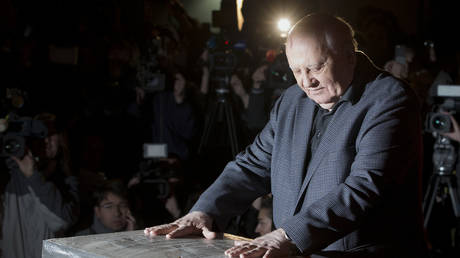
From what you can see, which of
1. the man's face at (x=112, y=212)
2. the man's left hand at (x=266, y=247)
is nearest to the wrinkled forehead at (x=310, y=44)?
the man's left hand at (x=266, y=247)

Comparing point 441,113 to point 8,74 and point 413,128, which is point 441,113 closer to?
point 413,128

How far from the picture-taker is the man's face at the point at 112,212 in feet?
9.85

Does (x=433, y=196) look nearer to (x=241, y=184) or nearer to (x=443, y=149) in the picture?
(x=443, y=149)

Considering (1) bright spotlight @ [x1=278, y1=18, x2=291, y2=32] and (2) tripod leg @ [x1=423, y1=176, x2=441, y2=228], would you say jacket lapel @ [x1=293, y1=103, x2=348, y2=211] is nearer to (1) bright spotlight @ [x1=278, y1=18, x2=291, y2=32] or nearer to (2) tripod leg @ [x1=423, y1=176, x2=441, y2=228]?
(1) bright spotlight @ [x1=278, y1=18, x2=291, y2=32]

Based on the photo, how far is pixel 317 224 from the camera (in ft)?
3.85

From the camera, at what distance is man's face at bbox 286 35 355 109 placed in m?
1.29

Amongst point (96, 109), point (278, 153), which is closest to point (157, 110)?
point (96, 109)

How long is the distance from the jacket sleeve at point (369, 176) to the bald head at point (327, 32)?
17 centimetres

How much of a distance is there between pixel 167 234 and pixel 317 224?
38cm

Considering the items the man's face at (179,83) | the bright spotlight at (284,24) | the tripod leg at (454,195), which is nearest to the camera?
the bright spotlight at (284,24)

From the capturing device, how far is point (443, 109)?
10.6 feet

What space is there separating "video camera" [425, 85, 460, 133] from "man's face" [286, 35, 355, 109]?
2.03 meters

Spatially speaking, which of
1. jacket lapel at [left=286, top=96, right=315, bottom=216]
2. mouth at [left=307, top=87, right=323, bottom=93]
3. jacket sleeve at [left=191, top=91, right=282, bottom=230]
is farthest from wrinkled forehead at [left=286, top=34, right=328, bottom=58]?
jacket sleeve at [left=191, top=91, right=282, bottom=230]

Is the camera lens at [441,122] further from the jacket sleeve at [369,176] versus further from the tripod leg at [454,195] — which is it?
the jacket sleeve at [369,176]
